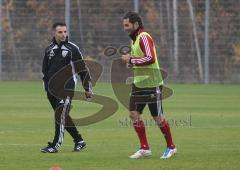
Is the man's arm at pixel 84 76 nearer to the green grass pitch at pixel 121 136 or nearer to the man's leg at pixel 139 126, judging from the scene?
the green grass pitch at pixel 121 136

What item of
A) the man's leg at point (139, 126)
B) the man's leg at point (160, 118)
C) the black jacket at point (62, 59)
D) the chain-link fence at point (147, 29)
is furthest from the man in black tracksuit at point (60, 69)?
the chain-link fence at point (147, 29)

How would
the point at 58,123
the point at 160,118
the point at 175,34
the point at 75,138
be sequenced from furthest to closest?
the point at 175,34 < the point at 75,138 < the point at 58,123 < the point at 160,118

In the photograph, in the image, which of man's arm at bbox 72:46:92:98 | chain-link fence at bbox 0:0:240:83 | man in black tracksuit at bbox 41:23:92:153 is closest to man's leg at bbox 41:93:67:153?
man in black tracksuit at bbox 41:23:92:153

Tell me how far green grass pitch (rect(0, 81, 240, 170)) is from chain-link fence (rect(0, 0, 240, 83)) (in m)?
7.68

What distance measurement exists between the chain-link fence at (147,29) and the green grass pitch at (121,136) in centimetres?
768

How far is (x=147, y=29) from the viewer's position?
120 ft

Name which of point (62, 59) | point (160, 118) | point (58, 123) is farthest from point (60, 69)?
point (160, 118)

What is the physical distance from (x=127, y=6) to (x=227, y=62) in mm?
4954

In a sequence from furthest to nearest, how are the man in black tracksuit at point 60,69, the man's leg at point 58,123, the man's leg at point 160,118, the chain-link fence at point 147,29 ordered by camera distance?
the chain-link fence at point 147,29, the man in black tracksuit at point 60,69, the man's leg at point 58,123, the man's leg at point 160,118

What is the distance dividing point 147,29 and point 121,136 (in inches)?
812

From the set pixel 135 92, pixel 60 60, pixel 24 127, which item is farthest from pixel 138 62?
pixel 24 127

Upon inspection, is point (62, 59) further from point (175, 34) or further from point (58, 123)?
point (175, 34)

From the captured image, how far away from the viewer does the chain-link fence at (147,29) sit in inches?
1425

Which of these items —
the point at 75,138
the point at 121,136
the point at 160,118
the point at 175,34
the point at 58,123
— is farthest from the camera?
the point at 175,34
